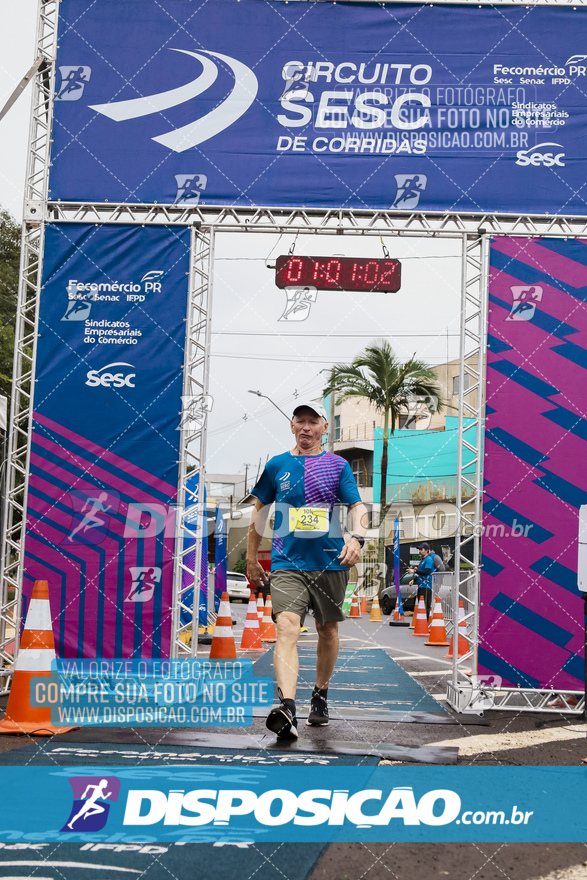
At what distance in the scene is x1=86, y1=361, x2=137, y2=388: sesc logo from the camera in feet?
28.7

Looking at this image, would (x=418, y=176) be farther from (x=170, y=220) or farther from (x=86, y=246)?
(x=86, y=246)

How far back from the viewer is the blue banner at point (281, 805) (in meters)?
3.85

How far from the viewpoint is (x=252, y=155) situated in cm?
888

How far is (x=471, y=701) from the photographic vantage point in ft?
25.6

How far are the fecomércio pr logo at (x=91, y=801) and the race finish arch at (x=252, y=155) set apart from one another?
3.99m

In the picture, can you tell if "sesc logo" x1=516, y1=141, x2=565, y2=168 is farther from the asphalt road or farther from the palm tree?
the palm tree

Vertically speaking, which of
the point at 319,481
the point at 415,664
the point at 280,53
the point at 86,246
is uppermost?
the point at 280,53

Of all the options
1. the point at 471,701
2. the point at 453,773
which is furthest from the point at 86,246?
the point at 453,773

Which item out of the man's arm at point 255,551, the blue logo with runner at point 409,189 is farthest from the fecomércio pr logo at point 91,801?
the blue logo with runner at point 409,189

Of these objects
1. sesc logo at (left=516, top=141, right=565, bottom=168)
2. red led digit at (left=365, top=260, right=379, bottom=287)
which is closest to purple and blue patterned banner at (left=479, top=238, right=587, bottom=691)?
sesc logo at (left=516, top=141, right=565, bottom=168)

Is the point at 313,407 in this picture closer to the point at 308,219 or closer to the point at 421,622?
the point at 308,219

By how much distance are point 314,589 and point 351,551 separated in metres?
0.50

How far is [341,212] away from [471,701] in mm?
4590

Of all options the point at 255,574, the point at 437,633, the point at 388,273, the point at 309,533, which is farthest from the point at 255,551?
the point at 437,633
